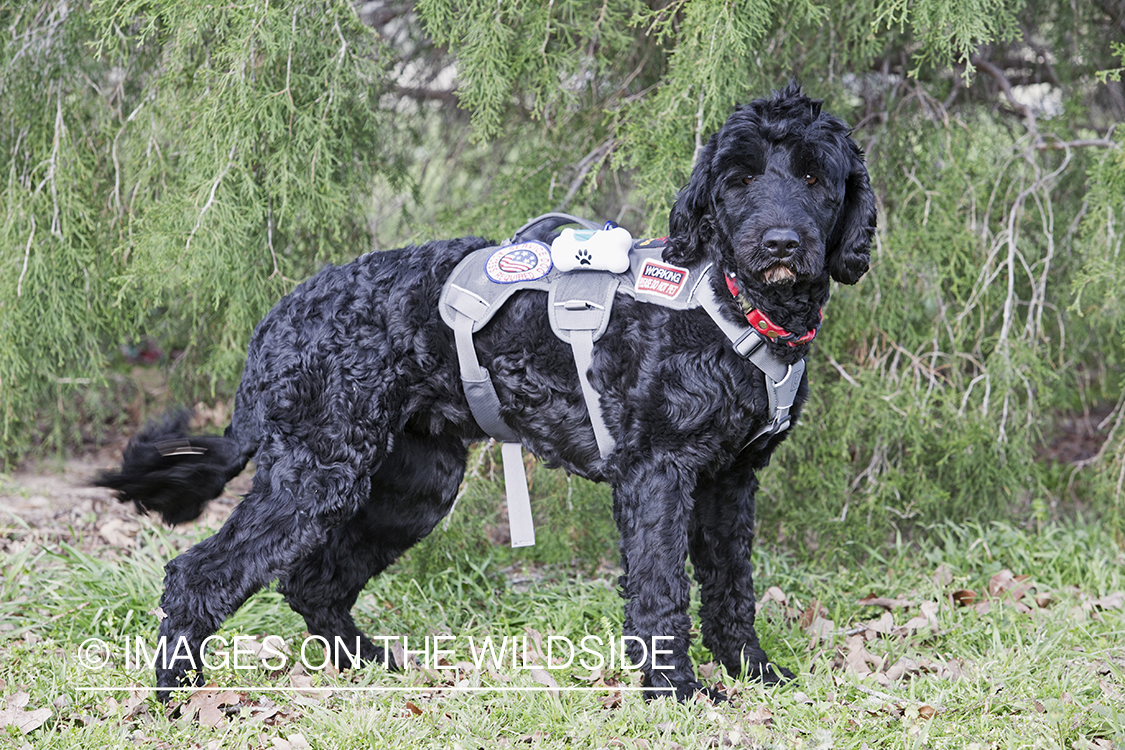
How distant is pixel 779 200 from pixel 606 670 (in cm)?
162

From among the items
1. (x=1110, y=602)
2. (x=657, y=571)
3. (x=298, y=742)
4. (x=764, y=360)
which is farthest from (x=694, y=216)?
(x=1110, y=602)

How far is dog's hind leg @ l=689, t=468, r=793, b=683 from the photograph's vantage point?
2.94 m

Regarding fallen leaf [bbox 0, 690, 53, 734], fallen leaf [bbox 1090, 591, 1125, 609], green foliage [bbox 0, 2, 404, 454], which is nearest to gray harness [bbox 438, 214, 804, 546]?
green foliage [bbox 0, 2, 404, 454]

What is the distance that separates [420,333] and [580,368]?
502 mm

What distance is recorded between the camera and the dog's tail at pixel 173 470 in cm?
284

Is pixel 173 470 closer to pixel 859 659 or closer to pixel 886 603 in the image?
pixel 859 659

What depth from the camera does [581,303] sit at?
271 cm

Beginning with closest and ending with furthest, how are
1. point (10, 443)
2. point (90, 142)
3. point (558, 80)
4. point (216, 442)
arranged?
point (216, 442) < point (558, 80) < point (90, 142) < point (10, 443)

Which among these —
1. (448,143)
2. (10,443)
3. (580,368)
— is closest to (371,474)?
(580,368)

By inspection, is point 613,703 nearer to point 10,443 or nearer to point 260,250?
point 260,250

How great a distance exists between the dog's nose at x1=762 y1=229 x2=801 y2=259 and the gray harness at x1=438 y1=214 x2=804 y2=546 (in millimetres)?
255

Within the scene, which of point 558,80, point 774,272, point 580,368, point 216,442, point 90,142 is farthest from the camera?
point 90,142

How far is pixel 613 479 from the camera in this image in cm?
274

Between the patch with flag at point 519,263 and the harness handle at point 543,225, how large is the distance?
0.10 metres
